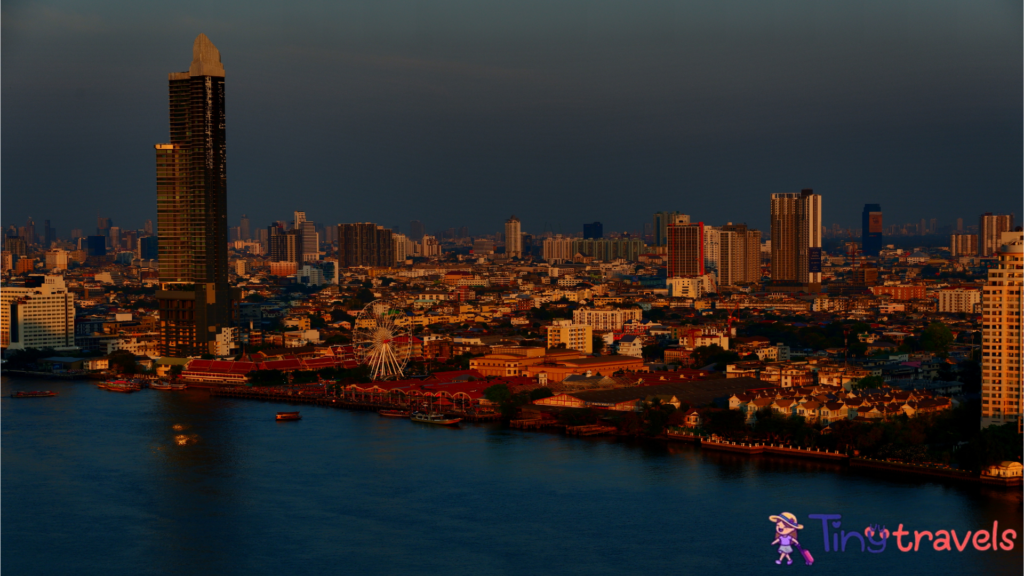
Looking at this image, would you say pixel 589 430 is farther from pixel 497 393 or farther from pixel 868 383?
pixel 868 383

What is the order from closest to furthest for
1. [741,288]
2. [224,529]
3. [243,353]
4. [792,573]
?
[792,573] < [224,529] < [243,353] < [741,288]

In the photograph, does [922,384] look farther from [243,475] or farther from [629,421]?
[243,475]

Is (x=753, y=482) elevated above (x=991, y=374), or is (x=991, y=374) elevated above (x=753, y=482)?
(x=991, y=374)

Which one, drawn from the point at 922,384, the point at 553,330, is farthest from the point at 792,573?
the point at 553,330

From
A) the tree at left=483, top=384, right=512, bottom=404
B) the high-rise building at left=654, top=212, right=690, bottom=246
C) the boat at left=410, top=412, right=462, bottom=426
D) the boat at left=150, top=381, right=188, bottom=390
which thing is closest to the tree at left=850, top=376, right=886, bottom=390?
the tree at left=483, top=384, right=512, bottom=404

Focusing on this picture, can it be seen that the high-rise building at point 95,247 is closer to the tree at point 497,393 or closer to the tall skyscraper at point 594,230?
the tall skyscraper at point 594,230

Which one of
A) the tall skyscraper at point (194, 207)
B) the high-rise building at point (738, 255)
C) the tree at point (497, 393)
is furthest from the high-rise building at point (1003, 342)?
the high-rise building at point (738, 255)
